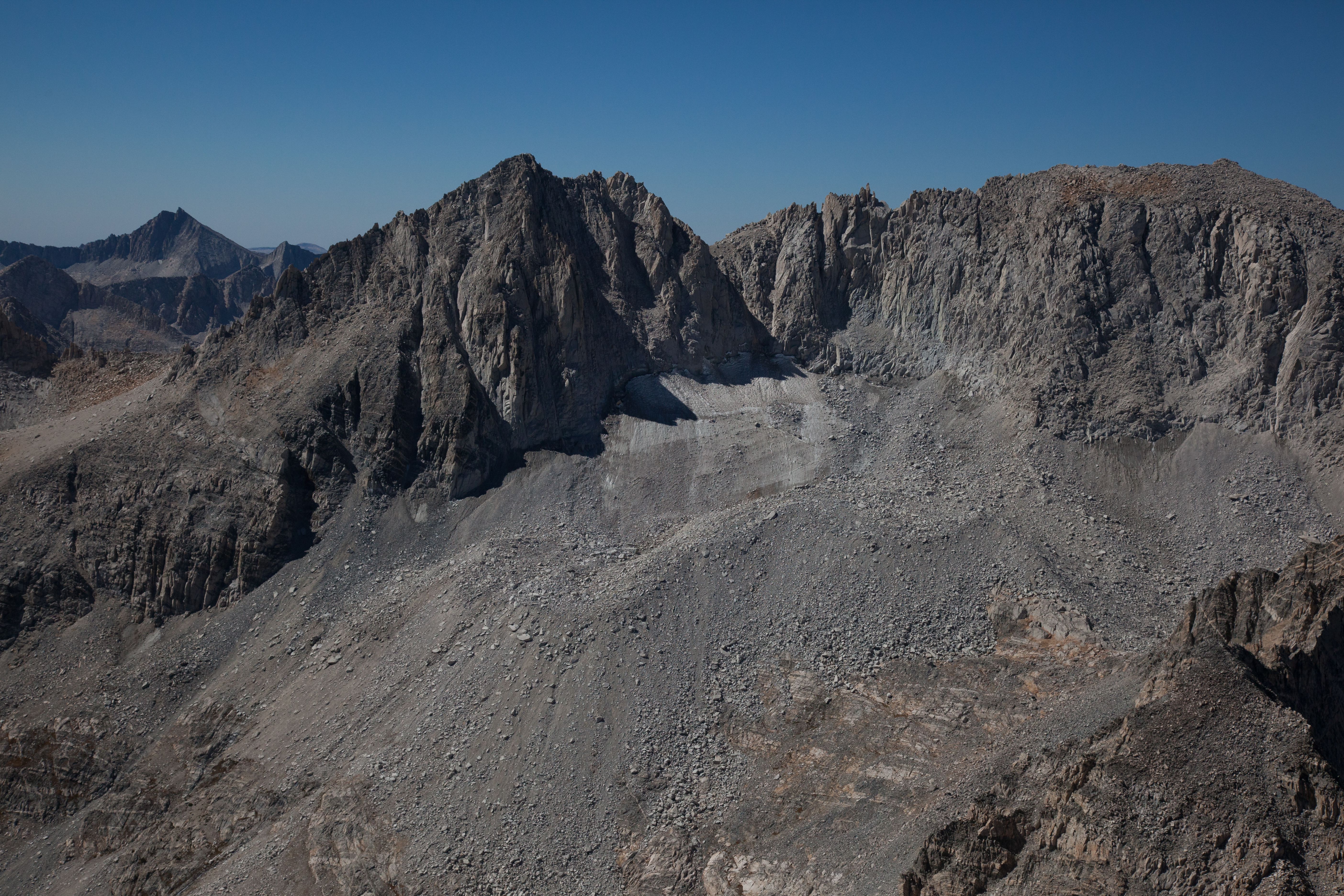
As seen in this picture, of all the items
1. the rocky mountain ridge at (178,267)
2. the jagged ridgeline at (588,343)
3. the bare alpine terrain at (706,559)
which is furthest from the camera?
the rocky mountain ridge at (178,267)

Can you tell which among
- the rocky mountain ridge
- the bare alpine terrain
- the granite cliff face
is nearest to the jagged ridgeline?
the granite cliff face

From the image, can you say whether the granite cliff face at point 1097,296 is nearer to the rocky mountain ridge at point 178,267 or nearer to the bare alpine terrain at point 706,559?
the bare alpine terrain at point 706,559

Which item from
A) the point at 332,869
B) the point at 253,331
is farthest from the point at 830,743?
the point at 253,331

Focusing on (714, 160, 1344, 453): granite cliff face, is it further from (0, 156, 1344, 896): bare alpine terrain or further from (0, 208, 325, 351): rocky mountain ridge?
(0, 208, 325, 351): rocky mountain ridge

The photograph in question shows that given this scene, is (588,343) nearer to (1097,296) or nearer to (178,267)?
(1097,296)

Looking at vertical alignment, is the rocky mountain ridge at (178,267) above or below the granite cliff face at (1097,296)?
above

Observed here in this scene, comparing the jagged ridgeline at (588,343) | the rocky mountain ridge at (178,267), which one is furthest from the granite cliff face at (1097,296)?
the rocky mountain ridge at (178,267)

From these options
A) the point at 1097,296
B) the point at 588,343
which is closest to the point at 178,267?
the point at 588,343
